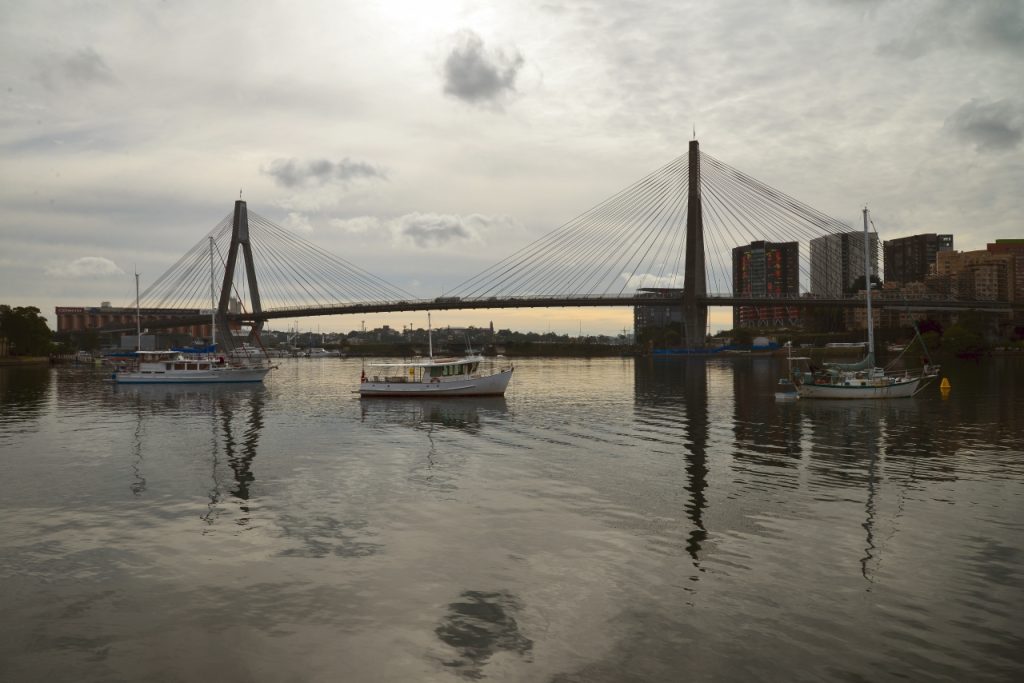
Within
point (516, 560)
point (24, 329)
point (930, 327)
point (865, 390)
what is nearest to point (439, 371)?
point (865, 390)

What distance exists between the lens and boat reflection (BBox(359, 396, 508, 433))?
40.2 meters

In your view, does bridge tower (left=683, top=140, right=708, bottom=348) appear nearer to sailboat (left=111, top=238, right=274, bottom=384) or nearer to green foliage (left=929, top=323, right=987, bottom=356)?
green foliage (left=929, top=323, right=987, bottom=356)

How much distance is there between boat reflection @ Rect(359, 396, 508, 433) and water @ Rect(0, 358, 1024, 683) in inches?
332

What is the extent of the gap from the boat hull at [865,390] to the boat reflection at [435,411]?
907 inches

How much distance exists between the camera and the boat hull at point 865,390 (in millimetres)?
49188

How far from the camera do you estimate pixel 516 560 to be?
1443cm

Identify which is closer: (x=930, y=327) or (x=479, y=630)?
(x=479, y=630)

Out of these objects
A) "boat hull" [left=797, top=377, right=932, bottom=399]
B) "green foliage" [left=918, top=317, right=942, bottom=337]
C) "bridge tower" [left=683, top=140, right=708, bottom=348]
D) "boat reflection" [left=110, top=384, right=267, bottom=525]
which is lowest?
"boat reflection" [left=110, top=384, right=267, bottom=525]

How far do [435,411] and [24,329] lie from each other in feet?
382

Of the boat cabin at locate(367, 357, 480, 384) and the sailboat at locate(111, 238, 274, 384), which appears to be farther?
the sailboat at locate(111, 238, 274, 384)

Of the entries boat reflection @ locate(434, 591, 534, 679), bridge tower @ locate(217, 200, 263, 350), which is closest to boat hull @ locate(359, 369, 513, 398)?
boat reflection @ locate(434, 591, 534, 679)

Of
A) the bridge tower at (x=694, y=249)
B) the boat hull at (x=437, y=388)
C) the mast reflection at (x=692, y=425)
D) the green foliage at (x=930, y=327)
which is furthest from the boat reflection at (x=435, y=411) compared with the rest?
the green foliage at (x=930, y=327)

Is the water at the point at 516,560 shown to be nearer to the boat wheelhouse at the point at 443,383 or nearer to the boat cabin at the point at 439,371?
the boat wheelhouse at the point at 443,383

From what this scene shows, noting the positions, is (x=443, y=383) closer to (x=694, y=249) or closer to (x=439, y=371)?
(x=439, y=371)
